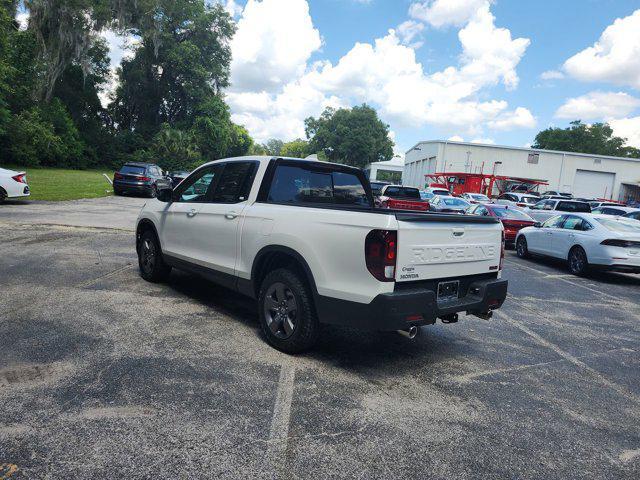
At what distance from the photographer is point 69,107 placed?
48.9 meters

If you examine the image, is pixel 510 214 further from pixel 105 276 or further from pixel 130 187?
pixel 130 187

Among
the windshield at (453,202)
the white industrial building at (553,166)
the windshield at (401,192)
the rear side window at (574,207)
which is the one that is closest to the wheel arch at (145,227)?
the windshield at (401,192)

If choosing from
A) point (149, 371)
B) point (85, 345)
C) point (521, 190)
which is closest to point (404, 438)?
point (149, 371)

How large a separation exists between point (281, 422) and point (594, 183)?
65214 millimetres

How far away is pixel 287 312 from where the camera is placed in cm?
437

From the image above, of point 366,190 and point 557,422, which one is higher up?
point 366,190

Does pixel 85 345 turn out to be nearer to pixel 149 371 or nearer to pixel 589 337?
pixel 149 371

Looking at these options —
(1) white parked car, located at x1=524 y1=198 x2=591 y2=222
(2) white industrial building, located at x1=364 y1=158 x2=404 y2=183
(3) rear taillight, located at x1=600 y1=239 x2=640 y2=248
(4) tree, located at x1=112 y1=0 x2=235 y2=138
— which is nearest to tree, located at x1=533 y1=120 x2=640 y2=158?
(2) white industrial building, located at x1=364 y1=158 x2=404 y2=183

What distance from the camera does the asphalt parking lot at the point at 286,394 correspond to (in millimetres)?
2781

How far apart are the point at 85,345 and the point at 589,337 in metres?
5.69

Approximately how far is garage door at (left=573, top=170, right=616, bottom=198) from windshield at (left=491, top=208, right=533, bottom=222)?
49250mm

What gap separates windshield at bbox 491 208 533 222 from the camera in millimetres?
15324

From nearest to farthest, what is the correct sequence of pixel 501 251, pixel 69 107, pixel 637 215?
1. pixel 501 251
2. pixel 637 215
3. pixel 69 107

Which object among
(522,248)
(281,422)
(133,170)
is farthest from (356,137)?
(281,422)
